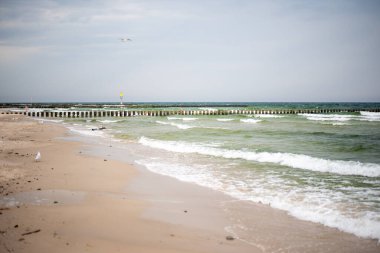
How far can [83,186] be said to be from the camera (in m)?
7.76

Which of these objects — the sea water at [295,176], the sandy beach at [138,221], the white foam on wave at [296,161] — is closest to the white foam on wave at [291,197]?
the sea water at [295,176]

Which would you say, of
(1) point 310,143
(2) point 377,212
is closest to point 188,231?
(2) point 377,212

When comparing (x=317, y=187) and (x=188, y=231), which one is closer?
(x=188, y=231)

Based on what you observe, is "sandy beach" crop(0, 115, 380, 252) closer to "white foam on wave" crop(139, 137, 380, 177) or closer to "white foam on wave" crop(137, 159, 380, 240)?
"white foam on wave" crop(137, 159, 380, 240)

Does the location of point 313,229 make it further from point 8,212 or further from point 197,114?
point 197,114

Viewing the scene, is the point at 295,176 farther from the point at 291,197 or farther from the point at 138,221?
the point at 138,221

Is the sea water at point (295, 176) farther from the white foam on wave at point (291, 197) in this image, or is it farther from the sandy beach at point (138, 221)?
the sandy beach at point (138, 221)

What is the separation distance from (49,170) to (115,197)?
365cm

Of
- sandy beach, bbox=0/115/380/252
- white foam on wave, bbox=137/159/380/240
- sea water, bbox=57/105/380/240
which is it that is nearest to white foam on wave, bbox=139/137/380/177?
sea water, bbox=57/105/380/240

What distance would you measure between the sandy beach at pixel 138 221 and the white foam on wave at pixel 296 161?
15.7 feet

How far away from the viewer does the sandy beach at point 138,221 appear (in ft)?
14.3

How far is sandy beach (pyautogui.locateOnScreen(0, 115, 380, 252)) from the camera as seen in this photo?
4348mm

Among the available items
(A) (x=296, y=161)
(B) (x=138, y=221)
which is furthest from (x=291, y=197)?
(A) (x=296, y=161)

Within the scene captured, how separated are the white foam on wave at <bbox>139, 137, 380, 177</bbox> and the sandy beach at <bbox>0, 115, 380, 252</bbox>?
15.7 ft
